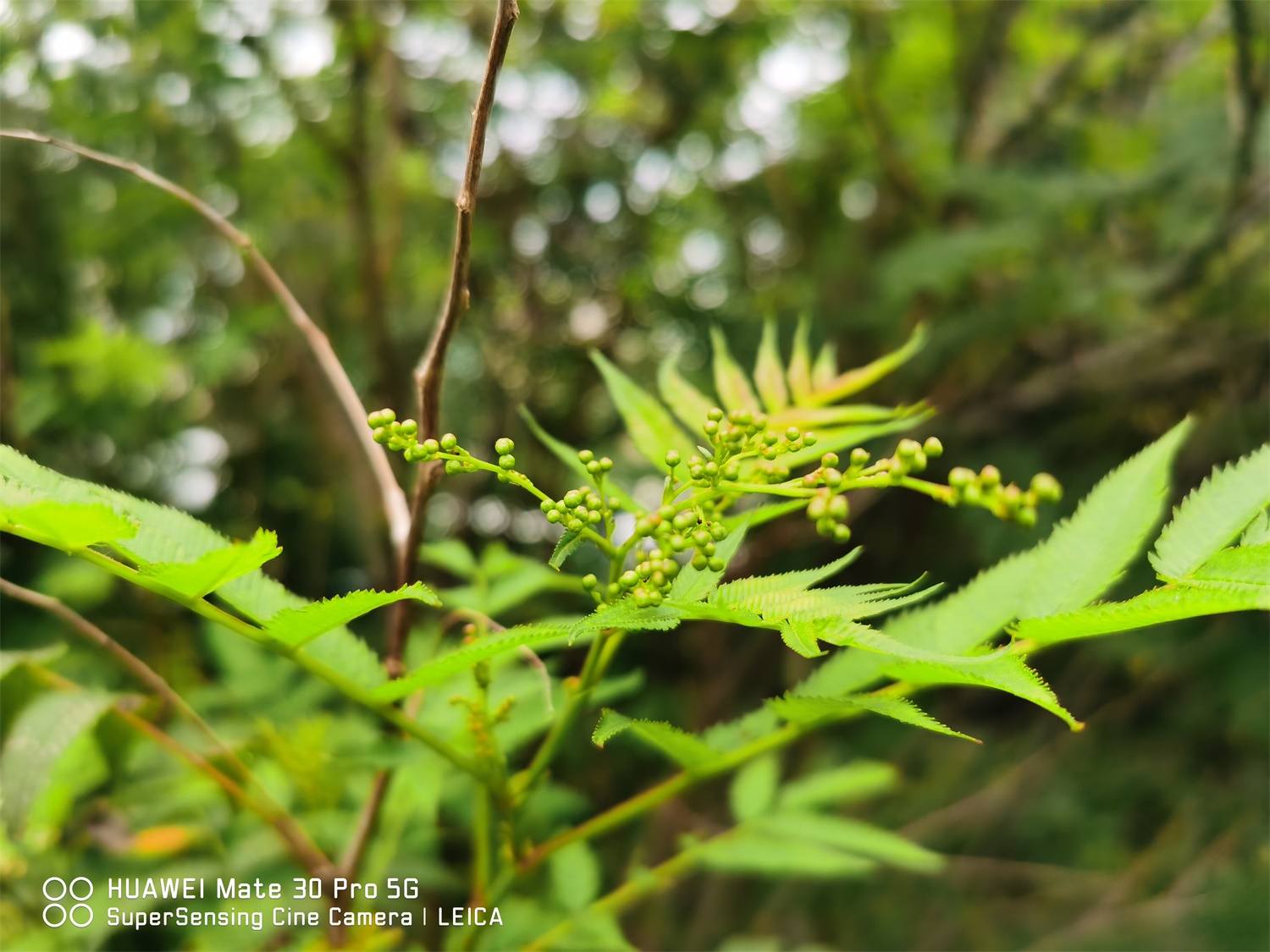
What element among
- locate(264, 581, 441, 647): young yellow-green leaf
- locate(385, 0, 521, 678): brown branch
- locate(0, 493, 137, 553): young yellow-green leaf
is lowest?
locate(264, 581, 441, 647): young yellow-green leaf

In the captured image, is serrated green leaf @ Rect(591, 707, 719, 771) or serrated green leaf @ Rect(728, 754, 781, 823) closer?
serrated green leaf @ Rect(591, 707, 719, 771)

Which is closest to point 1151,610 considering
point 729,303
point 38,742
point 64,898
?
point 38,742

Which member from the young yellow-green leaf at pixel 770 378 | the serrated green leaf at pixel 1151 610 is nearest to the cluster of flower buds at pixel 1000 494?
the serrated green leaf at pixel 1151 610

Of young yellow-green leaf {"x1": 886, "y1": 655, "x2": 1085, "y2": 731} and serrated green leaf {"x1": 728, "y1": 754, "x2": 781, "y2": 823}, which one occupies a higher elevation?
serrated green leaf {"x1": 728, "y1": 754, "x2": 781, "y2": 823}

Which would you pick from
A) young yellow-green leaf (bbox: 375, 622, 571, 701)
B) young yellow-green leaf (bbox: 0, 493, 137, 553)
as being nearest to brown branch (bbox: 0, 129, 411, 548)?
young yellow-green leaf (bbox: 375, 622, 571, 701)

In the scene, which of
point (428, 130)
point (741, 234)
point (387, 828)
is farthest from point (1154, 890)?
point (428, 130)

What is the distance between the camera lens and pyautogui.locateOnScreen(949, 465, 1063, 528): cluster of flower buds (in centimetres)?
57

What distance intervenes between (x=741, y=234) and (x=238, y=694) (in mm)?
2361

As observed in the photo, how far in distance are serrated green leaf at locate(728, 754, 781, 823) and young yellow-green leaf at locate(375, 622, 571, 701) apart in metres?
0.83

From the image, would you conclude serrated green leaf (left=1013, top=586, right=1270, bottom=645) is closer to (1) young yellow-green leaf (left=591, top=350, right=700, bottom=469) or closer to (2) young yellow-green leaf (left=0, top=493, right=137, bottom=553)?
(1) young yellow-green leaf (left=591, top=350, right=700, bottom=469)

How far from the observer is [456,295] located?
67 cm

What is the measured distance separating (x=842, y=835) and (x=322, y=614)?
91 centimetres

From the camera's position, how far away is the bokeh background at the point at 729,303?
208 cm

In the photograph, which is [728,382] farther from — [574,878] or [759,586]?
[574,878]
